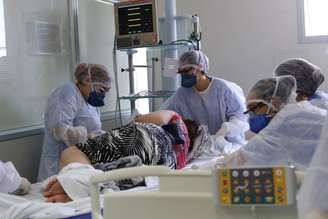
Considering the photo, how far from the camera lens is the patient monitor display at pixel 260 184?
82cm

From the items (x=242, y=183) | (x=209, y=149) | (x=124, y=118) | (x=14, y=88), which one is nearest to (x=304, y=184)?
(x=242, y=183)

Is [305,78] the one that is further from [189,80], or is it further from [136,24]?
[136,24]

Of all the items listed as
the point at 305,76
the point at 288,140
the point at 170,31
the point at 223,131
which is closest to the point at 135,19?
the point at 170,31

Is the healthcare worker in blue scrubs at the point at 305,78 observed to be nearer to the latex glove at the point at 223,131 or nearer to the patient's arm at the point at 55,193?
the latex glove at the point at 223,131

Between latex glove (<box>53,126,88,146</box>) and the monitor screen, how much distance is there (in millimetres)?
1018

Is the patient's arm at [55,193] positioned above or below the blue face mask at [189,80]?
below

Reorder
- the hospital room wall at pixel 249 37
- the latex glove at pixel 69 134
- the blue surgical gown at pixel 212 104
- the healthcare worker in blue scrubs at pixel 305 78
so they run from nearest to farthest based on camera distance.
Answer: the healthcare worker in blue scrubs at pixel 305 78, the latex glove at pixel 69 134, the blue surgical gown at pixel 212 104, the hospital room wall at pixel 249 37

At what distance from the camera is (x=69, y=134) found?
260 centimetres

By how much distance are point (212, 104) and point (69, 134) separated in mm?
1070

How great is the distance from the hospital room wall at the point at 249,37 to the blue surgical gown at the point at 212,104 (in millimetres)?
1009

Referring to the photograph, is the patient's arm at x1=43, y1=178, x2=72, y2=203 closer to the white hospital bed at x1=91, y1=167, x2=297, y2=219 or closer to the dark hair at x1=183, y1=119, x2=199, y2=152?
the white hospital bed at x1=91, y1=167, x2=297, y2=219

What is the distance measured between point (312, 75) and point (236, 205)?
1.76 metres

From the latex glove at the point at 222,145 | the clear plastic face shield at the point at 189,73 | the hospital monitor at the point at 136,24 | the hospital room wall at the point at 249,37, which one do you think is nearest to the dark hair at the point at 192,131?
the latex glove at the point at 222,145

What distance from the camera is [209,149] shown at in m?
2.76
